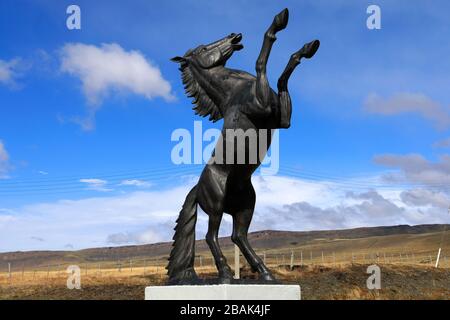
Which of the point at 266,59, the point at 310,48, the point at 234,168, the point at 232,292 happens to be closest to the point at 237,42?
the point at 266,59

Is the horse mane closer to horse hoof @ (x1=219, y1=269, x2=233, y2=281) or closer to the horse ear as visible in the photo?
the horse ear

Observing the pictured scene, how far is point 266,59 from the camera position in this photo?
6.01 m

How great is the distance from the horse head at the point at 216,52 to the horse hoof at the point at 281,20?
3.80 ft

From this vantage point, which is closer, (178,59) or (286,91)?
(286,91)

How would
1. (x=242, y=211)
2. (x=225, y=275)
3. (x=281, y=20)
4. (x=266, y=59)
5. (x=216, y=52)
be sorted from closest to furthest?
(x=225, y=275), (x=281, y=20), (x=266, y=59), (x=242, y=211), (x=216, y=52)

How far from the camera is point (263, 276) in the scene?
5.87 meters

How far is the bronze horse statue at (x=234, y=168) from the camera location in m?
5.96

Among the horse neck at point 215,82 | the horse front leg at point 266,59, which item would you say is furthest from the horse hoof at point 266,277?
the horse neck at point 215,82

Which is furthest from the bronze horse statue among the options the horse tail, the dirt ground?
the dirt ground

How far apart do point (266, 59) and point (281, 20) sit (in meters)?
0.44

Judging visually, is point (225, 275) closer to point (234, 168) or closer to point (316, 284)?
point (234, 168)

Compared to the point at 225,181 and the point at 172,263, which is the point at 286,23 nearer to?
the point at 225,181

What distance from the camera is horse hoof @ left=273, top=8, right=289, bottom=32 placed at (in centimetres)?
587
